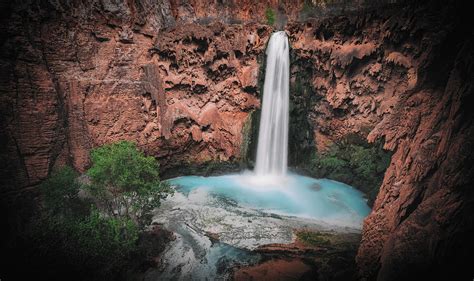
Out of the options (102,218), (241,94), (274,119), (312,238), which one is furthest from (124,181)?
(274,119)

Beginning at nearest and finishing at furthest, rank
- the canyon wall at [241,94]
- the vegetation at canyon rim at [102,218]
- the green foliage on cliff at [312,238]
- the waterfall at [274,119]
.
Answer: the canyon wall at [241,94]
the vegetation at canyon rim at [102,218]
the green foliage on cliff at [312,238]
the waterfall at [274,119]

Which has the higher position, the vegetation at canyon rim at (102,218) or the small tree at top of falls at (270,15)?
the small tree at top of falls at (270,15)

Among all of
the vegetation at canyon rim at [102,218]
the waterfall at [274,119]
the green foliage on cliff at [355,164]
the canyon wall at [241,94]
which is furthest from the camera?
the waterfall at [274,119]

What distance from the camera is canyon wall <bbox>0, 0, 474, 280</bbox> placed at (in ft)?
26.5

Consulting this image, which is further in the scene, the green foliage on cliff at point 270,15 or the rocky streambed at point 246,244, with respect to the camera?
the green foliage on cliff at point 270,15

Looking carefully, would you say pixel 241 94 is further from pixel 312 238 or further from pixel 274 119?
pixel 312 238

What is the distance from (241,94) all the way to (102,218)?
42.3 ft

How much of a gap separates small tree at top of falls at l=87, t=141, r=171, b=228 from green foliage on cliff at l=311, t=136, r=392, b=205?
12.3 meters

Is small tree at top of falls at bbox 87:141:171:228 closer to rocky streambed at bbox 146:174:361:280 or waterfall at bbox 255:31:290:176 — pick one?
rocky streambed at bbox 146:174:361:280

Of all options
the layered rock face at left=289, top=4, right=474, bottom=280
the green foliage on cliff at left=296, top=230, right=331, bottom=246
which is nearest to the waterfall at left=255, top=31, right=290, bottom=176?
the layered rock face at left=289, top=4, right=474, bottom=280

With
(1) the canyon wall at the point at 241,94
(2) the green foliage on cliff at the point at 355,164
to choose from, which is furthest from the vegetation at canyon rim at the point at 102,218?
(2) the green foliage on cliff at the point at 355,164

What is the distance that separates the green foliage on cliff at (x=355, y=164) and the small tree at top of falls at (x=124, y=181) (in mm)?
12348

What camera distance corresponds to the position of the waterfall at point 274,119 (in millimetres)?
21125

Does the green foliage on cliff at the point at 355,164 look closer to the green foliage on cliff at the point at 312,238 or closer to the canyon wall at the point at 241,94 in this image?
the canyon wall at the point at 241,94
